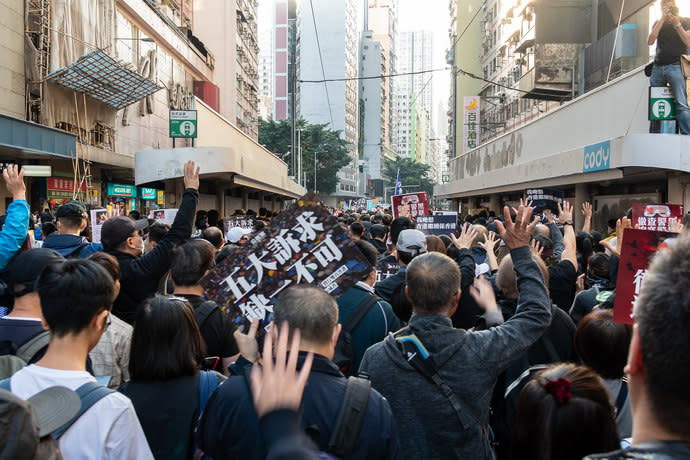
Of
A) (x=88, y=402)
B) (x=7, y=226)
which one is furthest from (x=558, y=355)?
(x=7, y=226)

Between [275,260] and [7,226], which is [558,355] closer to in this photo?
[275,260]

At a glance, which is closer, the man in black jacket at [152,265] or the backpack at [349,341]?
the backpack at [349,341]

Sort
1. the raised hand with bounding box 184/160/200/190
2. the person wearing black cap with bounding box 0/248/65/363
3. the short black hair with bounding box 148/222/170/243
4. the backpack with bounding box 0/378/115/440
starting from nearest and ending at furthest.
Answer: the backpack with bounding box 0/378/115/440
the person wearing black cap with bounding box 0/248/65/363
the raised hand with bounding box 184/160/200/190
the short black hair with bounding box 148/222/170/243

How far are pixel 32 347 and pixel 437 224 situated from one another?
764 cm

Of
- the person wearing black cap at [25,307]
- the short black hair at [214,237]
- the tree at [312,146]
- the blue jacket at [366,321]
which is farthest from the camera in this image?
the tree at [312,146]

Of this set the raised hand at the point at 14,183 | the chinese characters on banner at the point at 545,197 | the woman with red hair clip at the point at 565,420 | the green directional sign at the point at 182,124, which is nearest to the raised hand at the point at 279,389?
the woman with red hair clip at the point at 565,420

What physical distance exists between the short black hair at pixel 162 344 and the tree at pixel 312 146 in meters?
58.7

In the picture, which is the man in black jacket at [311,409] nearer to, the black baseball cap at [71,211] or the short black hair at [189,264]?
the short black hair at [189,264]

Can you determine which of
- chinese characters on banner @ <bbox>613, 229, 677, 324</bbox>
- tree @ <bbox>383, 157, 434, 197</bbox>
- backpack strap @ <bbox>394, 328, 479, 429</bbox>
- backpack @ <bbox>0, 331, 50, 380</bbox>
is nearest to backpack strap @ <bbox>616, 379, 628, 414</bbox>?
chinese characters on banner @ <bbox>613, 229, 677, 324</bbox>

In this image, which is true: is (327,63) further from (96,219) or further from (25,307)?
(25,307)

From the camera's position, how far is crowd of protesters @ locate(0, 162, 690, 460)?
1.33 metres

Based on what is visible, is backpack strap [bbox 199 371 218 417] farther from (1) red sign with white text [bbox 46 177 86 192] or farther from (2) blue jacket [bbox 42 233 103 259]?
(1) red sign with white text [bbox 46 177 86 192]

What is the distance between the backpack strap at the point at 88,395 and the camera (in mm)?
1955

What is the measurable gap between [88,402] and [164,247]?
223 cm
